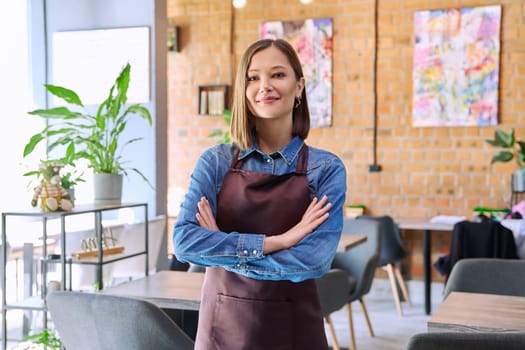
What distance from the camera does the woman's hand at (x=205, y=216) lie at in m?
1.72

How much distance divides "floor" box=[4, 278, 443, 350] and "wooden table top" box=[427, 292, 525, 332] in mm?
2121

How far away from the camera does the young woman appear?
163 centimetres

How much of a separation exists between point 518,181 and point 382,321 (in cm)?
162

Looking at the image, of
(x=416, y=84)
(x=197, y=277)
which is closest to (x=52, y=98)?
(x=197, y=277)

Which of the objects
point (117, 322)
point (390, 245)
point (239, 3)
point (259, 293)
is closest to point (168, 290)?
point (117, 322)

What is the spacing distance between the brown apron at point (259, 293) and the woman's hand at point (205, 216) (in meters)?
0.02

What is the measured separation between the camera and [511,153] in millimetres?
5711

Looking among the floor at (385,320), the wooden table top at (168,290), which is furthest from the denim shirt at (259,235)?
the floor at (385,320)

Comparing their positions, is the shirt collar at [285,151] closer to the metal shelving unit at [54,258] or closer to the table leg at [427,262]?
the metal shelving unit at [54,258]

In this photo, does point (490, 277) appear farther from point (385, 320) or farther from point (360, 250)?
point (385, 320)

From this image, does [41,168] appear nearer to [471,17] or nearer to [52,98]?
[52,98]

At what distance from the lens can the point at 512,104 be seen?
6.05 m

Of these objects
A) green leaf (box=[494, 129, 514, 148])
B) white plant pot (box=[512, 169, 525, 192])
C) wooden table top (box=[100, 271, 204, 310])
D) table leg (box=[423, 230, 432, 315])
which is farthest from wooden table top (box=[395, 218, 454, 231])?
wooden table top (box=[100, 271, 204, 310])

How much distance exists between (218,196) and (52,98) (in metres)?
3.93
